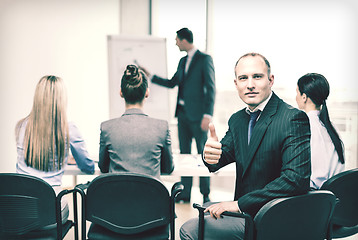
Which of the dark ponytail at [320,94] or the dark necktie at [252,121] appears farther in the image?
the dark ponytail at [320,94]

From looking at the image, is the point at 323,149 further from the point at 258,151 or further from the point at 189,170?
the point at 189,170

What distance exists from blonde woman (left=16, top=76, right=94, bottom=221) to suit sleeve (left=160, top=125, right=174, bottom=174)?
1.52 ft

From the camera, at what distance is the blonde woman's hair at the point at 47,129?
194 centimetres

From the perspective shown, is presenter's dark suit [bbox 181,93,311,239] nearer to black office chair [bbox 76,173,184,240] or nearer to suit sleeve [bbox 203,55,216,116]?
black office chair [bbox 76,173,184,240]

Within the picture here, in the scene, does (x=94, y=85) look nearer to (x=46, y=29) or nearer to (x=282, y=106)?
(x=46, y=29)

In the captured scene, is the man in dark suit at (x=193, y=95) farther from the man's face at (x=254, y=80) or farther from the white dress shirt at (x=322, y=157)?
the man's face at (x=254, y=80)

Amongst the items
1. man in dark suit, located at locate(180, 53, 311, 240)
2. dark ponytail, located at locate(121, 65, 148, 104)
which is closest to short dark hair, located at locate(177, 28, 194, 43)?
dark ponytail, located at locate(121, 65, 148, 104)

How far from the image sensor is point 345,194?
1708mm

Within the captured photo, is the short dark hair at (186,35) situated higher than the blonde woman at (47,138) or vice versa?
the short dark hair at (186,35)

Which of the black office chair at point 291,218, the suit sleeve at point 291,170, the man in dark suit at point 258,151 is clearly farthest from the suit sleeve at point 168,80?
the black office chair at point 291,218

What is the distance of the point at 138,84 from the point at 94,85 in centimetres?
225

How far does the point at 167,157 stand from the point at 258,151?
2.11 feet

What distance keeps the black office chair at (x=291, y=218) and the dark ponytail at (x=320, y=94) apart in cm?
68

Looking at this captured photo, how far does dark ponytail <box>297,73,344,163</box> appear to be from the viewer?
6.38 feet
